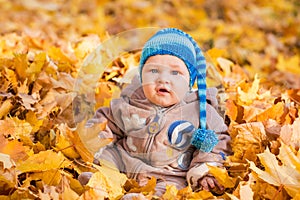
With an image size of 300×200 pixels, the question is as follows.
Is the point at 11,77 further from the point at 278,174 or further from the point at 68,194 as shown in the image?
the point at 278,174

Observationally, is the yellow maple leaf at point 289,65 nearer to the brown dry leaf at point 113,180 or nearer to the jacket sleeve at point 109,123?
the jacket sleeve at point 109,123

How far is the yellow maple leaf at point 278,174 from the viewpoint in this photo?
178 cm

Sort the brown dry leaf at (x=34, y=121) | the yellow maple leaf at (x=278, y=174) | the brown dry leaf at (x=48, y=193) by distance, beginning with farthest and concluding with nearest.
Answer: the brown dry leaf at (x=34, y=121) < the yellow maple leaf at (x=278, y=174) < the brown dry leaf at (x=48, y=193)

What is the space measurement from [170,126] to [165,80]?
17 centimetres

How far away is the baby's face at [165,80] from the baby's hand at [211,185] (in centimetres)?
29

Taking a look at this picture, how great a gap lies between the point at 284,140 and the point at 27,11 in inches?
176

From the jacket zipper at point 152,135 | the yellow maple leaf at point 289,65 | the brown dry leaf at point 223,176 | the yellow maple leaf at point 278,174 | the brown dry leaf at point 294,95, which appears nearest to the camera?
the yellow maple leaf at point 278,174

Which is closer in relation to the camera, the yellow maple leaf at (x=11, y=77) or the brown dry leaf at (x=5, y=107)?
the brown dry leaf at (x=5, y=107)

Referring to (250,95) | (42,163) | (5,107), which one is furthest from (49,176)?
(250,95)

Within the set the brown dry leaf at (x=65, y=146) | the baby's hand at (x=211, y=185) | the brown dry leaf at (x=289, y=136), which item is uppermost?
the brown dry leaf at (x=289, y=136)

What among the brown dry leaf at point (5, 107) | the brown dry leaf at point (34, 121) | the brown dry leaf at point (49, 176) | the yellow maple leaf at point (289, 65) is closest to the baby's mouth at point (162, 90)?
the brown dry leaf at point (49, 176)

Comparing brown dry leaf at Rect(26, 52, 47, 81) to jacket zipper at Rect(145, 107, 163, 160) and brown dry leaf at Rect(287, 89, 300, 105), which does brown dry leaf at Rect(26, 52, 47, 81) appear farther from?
brown dry leaf at Rect(287, 89, 300, 105)

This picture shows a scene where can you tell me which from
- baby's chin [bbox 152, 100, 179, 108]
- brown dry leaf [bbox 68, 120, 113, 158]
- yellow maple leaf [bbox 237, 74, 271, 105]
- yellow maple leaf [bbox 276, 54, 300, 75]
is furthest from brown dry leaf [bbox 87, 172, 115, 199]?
yellow maple leaf [bbox 276, 54, 300, 75]

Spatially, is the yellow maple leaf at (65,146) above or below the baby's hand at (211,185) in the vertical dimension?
above
